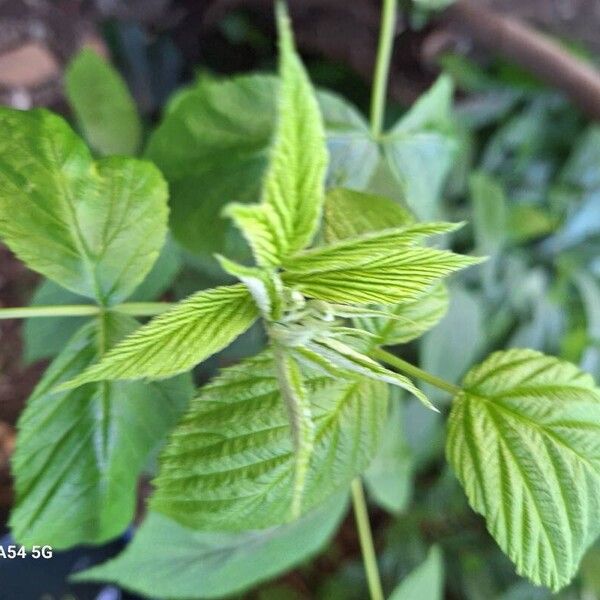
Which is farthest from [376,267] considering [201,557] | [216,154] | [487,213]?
[487,213]

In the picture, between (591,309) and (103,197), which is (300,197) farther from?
(591,309)

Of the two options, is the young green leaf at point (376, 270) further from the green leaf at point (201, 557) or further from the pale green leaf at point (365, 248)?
the green leaf at point (201, 557)

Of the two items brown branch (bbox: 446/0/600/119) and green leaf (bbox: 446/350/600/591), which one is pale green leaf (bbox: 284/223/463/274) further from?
brown branch (bbox: 446/0/600/119)

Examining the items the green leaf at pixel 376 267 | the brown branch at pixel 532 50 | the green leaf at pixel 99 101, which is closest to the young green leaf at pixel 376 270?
the green leaf at pixel 376 267

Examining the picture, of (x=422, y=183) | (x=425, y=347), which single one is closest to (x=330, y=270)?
(x=422, y=183)

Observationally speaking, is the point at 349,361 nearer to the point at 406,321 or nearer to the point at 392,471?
the point at 406,321

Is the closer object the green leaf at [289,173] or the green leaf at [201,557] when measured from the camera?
the green leaf at [289,173]
